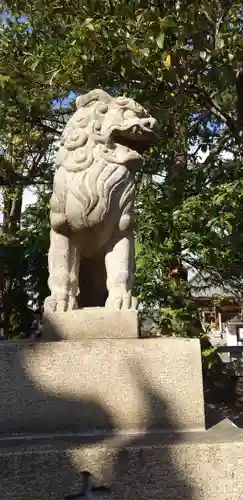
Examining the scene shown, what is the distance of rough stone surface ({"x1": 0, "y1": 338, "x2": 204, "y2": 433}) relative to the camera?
9.04ft

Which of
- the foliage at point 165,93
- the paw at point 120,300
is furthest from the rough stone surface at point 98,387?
the foliage at point 165,93

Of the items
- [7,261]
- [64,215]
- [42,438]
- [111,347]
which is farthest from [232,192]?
[7,261]

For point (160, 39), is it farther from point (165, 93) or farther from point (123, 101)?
point (123, 101)

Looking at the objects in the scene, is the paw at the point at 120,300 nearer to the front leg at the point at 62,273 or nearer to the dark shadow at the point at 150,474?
the front leg at the point at 62,273

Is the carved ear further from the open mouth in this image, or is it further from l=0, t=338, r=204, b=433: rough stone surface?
l=0, t=338, r=204, b=433: rough stone surface

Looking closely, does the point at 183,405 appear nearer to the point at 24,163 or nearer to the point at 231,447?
the point at 231,447

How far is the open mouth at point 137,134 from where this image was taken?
3.27 meters

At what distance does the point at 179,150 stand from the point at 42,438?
5.00 m

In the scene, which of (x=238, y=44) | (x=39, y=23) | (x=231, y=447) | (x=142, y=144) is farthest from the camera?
(x=39, y=23)

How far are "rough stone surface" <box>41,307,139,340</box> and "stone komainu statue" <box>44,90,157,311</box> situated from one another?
0.06 m

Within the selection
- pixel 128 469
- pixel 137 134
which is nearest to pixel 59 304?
pixel 128 469

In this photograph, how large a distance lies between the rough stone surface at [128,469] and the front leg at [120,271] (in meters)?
0.82

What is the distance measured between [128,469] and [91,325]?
827 mm

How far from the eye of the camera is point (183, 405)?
2814mm
